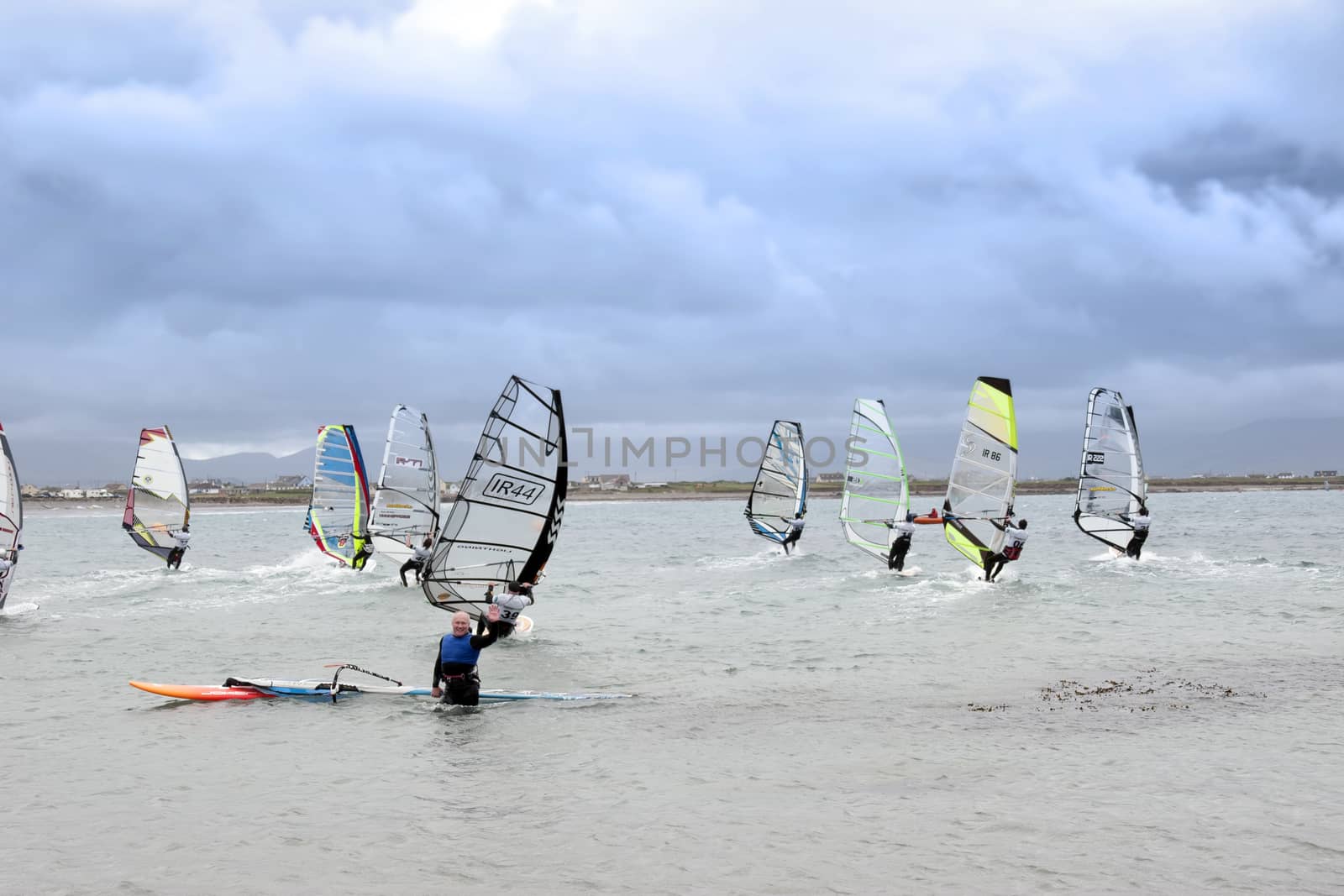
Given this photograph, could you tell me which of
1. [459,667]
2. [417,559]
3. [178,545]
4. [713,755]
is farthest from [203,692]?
[178,545]

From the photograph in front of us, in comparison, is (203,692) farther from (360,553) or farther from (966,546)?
(966,546)

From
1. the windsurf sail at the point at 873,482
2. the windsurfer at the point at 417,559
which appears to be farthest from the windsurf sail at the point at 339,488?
the windsurf sail at the point at 873,482

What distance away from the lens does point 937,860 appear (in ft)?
19.1

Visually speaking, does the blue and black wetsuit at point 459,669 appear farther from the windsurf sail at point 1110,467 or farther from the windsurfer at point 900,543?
the windsurf sail at point 1110,467

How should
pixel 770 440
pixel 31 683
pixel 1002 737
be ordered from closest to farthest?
pixel 1002 737 → pixel 31 683 → pixel 770 440

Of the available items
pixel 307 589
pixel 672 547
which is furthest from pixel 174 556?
pixel 672 547

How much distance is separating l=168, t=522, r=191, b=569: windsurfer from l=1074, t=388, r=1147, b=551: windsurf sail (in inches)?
896

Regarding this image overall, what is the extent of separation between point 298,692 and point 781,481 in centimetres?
2166

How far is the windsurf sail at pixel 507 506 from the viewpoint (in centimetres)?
1436

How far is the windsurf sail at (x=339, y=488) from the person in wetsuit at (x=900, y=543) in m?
12.5

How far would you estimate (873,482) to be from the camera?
25203 millimetres

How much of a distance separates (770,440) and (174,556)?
1676cm

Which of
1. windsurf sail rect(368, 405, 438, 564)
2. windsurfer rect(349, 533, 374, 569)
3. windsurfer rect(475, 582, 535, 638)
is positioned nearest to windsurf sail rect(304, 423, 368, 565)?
windsurfer rect(349, 533, 374, 569)

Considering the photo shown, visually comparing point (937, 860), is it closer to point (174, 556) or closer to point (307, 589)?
point (307, 589)
